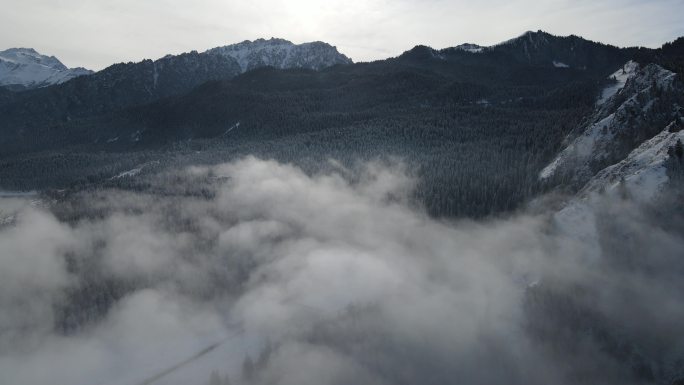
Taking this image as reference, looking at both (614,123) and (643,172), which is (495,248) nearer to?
(643,172)

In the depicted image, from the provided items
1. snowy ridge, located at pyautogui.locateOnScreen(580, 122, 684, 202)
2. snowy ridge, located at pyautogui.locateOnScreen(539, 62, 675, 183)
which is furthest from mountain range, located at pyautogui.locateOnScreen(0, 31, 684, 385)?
snowy ridge, located at pyautogui.locateOnScreen(539, 62, 675, 183)

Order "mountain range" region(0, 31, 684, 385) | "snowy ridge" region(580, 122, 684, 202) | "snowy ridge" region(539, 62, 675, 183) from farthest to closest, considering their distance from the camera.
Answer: "snowy ridge" region(539, 62, 675, 183), "snowy ridge" region(580, 122, 684, 202), "mountain range" region(0, 31, 684, 385)

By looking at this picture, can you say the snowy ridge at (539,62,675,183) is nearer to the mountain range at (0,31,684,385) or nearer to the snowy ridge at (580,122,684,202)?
the mountain range at (0,31,684,385)

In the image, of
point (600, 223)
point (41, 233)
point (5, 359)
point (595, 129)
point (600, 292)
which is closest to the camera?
point (600, 292)

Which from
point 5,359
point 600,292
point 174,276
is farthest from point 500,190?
point 5,359

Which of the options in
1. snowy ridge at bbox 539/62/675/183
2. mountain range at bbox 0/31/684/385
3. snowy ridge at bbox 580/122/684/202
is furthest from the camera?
snowy ridge at bbox 539/62/675/183

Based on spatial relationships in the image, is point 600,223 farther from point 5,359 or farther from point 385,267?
point 5,359

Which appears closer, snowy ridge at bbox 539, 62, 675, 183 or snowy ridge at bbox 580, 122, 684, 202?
snowy ridge at bbox 580, 122, 684, 202

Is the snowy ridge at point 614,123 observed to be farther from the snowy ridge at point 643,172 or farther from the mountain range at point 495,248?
the snowy ridge at point 643,172

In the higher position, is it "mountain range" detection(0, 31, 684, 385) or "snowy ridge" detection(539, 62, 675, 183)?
"snowy ridge" detection(539, 62, 675, 183)
